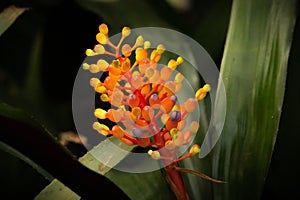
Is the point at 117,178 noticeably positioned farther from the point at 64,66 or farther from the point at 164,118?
the point at 64,66

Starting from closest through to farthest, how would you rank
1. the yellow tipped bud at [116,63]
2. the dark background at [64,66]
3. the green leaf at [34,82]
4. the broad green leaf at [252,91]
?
the yellow tipped bud at [116,63]
the broad green leaf at [252,91]
the dark background at [64,66]
the green leaf at [34,82]

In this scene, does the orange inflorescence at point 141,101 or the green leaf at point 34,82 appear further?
the green leaf at point 34,82

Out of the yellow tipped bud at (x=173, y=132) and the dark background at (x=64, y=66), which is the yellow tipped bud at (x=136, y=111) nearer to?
the yellow tipped bud at (x=173, y=132)

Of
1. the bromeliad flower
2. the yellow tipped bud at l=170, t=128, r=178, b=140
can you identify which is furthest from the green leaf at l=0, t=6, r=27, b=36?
the yellow tipped bud at l=170, t=128, r=178, b=140

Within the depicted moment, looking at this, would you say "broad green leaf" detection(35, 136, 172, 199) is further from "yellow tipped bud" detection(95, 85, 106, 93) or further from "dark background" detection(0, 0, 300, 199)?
"dark background" detection(0, 0, 300, 199)

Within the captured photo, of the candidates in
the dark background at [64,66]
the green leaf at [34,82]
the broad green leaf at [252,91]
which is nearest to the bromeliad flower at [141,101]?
the broad green leaf at [252,91]

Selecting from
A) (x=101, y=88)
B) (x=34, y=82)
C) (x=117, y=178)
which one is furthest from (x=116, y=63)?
(x=34, y=82)
